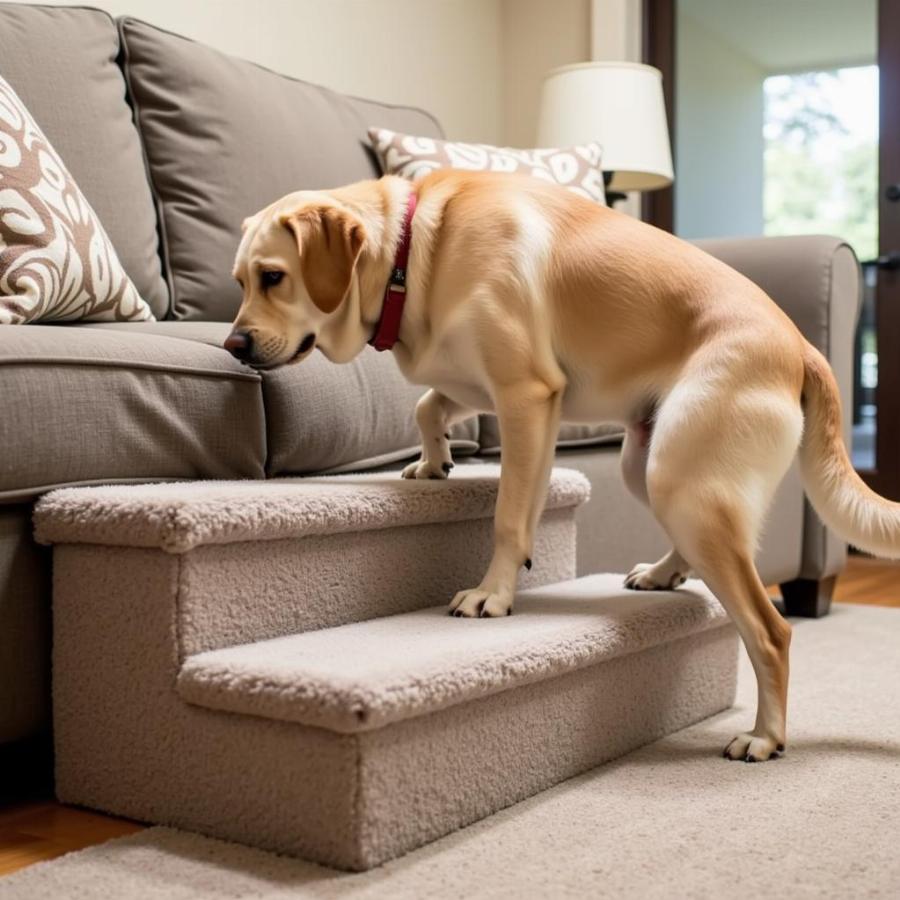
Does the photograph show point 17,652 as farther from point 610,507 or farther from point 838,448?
point 610,507

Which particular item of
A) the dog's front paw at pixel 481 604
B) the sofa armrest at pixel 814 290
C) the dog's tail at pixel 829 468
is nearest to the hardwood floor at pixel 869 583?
the sofa armrest at pixel 814 290

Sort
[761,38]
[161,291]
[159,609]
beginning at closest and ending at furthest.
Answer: [159,609], [161,291], [761,38]

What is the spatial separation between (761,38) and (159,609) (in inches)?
143

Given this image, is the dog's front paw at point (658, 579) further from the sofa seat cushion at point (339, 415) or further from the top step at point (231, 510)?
the sofa seat cushion at point (339, 415)

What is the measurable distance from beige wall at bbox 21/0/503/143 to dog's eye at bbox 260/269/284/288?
1548 millimetres

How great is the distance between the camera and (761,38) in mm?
4148

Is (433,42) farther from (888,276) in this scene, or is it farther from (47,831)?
(47,831)

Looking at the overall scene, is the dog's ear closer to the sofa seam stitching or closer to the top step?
the top step

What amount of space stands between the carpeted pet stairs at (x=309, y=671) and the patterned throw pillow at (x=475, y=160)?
1.18m

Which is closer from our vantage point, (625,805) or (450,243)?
(625,805)

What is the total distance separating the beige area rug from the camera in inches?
40.4

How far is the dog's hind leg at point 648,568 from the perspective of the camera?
A: 1.63 m

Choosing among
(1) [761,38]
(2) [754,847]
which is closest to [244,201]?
(2) [754,847]

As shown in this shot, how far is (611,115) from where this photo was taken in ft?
10.9
